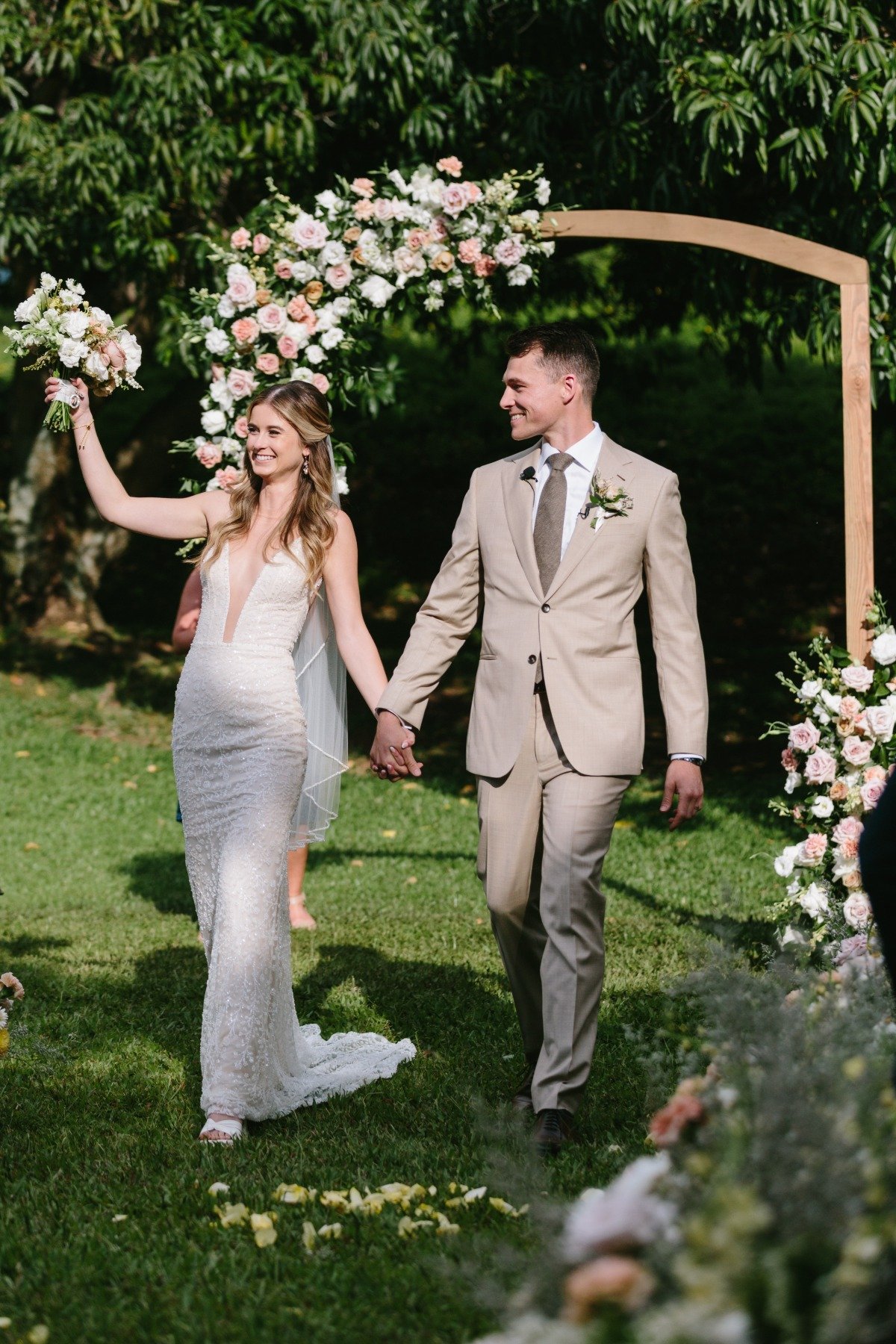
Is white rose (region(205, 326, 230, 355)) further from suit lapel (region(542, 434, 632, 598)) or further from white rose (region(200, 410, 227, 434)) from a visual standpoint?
suit lapel (region(542, 434, 632, 598))

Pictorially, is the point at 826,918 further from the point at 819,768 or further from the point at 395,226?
the point at 395,226

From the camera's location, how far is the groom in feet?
14.8

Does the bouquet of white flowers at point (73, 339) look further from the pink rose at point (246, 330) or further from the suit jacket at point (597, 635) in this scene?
the suit jacket at point (597, 635)

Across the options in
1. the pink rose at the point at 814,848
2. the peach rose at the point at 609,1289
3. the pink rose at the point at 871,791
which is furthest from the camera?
the pink rose at the point at 814,848

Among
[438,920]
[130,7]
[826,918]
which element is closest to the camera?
[826,918]

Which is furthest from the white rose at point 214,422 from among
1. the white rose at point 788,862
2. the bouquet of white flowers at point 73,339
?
the white rose at point 788,862

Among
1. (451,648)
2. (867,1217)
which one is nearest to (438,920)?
(451,648)

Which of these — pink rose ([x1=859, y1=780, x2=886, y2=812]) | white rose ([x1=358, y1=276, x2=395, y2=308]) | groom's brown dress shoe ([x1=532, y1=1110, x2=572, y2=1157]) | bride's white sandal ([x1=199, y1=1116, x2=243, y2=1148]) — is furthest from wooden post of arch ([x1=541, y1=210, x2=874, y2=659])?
bride's white sandal ([x1=199, y1=1116, x2=243, y2=1148])

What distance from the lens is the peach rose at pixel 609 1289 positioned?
75.3 inches

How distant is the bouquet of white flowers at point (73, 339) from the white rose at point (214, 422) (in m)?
1.40

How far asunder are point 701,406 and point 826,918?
53.6ft

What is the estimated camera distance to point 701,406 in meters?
21.3

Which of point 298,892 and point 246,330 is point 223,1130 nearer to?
point 298,892

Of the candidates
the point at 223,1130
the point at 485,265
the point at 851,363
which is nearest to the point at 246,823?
the point at 223,1130
